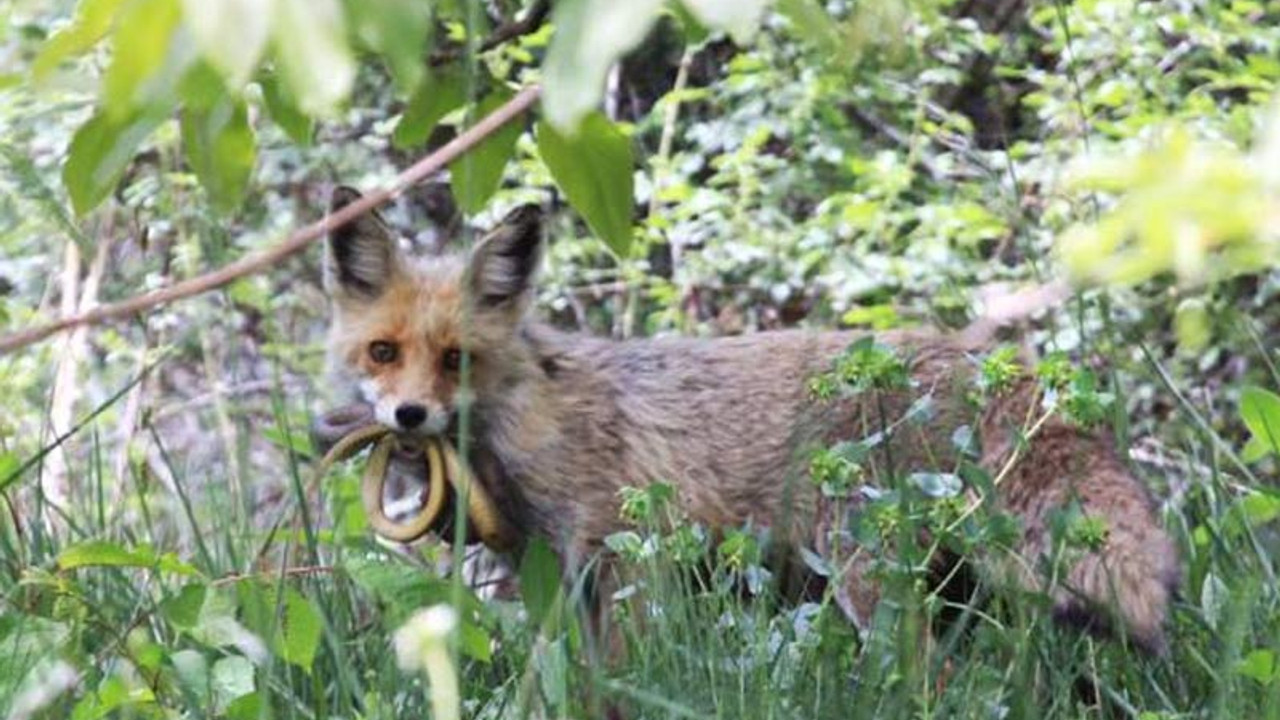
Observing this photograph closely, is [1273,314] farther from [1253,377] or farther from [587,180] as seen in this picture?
[587,180]

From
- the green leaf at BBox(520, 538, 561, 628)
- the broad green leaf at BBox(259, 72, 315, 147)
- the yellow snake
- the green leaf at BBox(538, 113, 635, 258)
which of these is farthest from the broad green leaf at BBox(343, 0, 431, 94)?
the yellow snake

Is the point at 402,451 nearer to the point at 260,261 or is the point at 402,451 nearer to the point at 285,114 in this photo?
the point at 285,114

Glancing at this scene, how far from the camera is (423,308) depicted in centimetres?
624

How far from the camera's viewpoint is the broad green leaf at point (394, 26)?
1.62 m

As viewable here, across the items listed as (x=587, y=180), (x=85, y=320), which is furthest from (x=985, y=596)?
(x=85, y=320)

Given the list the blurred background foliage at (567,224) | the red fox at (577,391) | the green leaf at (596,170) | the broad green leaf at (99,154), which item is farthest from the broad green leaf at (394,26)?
the red fox at (577,391)

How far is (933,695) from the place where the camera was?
3822mm

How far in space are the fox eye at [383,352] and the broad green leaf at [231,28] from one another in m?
4.73

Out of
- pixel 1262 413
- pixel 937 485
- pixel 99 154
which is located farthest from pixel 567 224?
pixel 99 154

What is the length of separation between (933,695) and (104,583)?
5.60 feet

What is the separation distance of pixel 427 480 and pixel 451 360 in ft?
1.14

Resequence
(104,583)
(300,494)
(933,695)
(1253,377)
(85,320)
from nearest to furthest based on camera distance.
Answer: (85,320) < (933,695) < (300,494) < (104,583) < (1253,377)

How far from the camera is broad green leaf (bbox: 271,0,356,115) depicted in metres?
1.42

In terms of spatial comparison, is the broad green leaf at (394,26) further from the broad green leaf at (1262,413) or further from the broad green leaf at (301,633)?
the broad green leaf at (1262,413)
